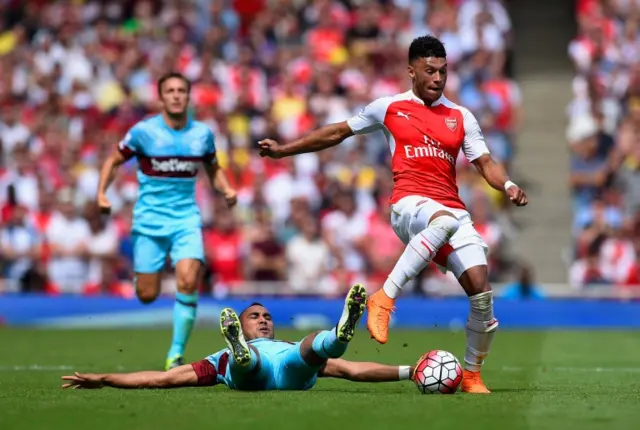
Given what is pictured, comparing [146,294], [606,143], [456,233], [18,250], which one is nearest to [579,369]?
[456,233]

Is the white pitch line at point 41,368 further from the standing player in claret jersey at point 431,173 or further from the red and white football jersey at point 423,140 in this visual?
the red and white football jersey at point 423,140

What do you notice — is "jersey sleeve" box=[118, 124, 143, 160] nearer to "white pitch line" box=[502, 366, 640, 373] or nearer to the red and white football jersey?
the red and white football jersey

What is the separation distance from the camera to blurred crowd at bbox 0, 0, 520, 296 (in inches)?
809

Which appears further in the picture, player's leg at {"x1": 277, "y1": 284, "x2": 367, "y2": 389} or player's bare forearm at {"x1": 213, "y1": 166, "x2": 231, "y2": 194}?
player's bare forearm at {"x1": 213, "y1": 166, "x2": 231, "y2": 194}

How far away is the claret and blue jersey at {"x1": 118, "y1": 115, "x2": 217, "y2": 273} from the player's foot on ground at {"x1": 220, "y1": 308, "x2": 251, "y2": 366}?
11.9 feet

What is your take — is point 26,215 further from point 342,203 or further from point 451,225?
point 451,225

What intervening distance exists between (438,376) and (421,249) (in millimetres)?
937

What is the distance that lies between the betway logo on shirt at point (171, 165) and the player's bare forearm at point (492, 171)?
359 centimetres

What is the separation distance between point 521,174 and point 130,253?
283 inches

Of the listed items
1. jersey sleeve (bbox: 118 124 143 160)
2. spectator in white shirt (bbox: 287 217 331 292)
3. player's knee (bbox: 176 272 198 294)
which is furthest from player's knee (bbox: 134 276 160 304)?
spectator in white shirt (bbox: 287 217 331 292)

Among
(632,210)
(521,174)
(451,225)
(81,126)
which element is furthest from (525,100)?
(451,225)

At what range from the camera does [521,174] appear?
23.3 m

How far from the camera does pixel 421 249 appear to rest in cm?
963

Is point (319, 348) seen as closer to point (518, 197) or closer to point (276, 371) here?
point (276, 371)
